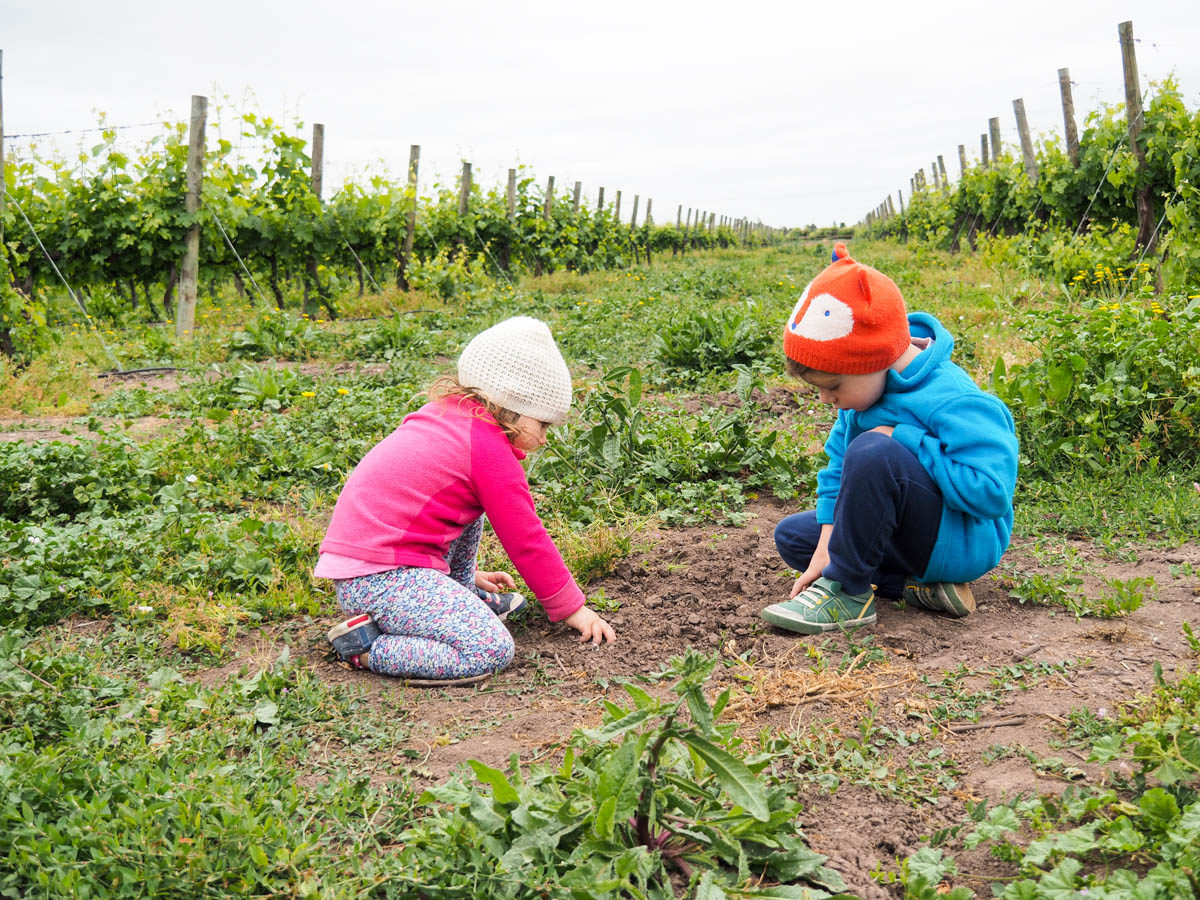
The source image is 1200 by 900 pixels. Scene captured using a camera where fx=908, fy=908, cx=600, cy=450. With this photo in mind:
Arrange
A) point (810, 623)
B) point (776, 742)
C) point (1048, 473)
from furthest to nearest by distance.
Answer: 1. point (1048, 473)
2. point (810, 623)
3. point (776, 742)

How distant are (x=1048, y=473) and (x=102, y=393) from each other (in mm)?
6529

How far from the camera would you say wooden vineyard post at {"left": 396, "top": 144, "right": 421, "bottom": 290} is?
14.5 m

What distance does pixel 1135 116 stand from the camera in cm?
950

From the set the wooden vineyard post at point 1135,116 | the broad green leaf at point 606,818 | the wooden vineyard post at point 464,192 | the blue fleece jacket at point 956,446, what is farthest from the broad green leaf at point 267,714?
the wooden vineyard post at point 464,192

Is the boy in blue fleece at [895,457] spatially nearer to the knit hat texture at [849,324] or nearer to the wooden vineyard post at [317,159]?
the knit hat texture at [849,324]

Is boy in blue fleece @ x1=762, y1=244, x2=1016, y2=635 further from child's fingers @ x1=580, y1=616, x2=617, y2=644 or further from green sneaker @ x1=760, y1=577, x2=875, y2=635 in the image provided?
child's fingers @ x1=580, y1=616, x2=617, y2=644

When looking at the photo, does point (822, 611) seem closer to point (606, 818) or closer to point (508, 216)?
point (606, 818)

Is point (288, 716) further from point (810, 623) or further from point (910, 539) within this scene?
point (910, 539)

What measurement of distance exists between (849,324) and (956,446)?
0.46 m

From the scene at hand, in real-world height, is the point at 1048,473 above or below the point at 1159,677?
above

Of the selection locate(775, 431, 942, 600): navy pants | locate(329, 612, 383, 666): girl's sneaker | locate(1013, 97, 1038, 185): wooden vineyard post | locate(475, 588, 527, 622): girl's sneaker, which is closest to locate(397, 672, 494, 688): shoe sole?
locate(329, 612, 383, 666): girl's sneaker

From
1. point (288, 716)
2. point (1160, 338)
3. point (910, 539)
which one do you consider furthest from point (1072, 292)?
point (288, 716)

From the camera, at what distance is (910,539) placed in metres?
2.75

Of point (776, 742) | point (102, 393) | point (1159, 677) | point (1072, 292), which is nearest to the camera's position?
point (1159, 677)
